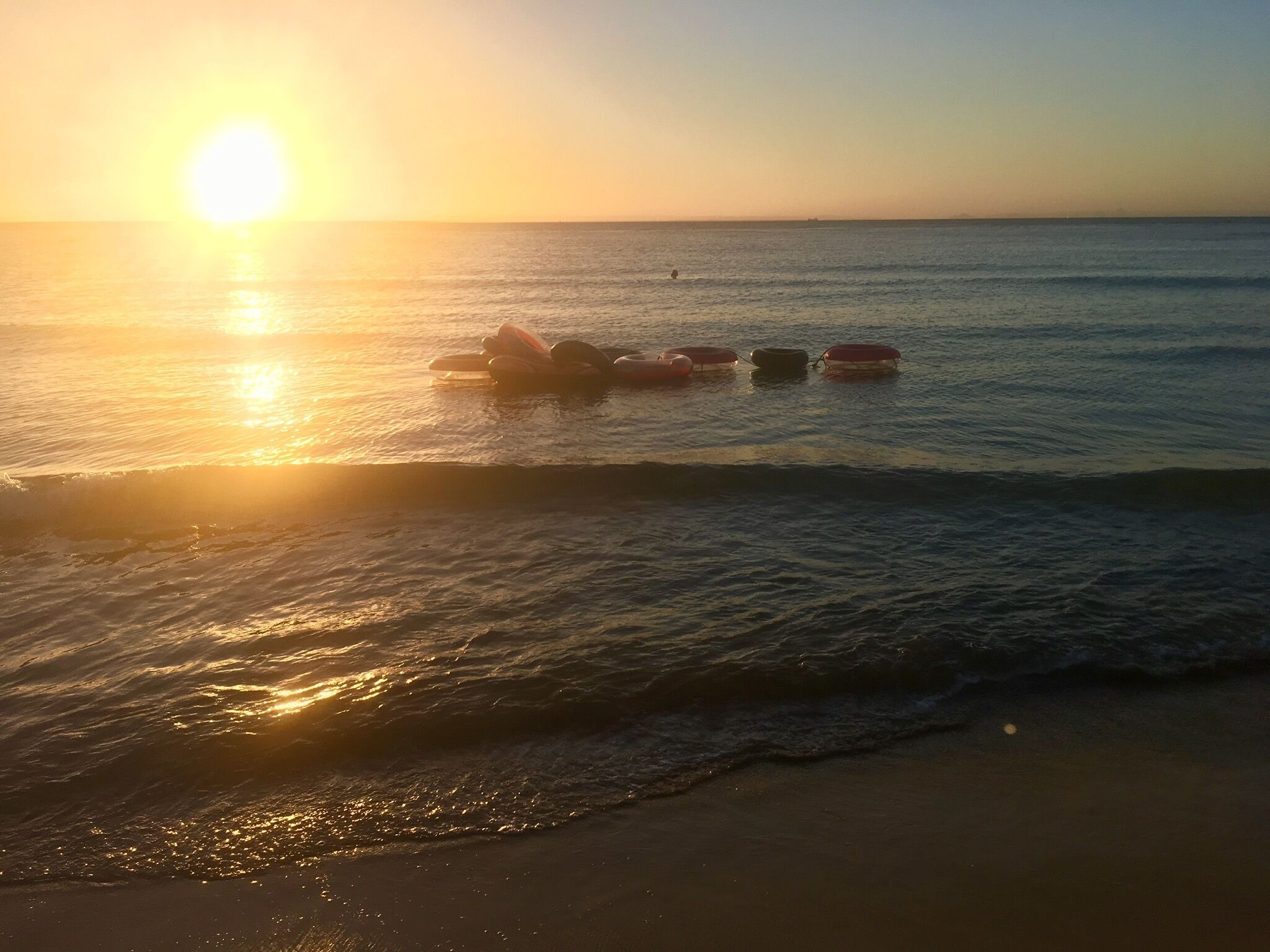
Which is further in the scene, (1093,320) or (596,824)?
(1093,320)

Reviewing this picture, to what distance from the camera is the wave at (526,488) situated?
37.6 feet

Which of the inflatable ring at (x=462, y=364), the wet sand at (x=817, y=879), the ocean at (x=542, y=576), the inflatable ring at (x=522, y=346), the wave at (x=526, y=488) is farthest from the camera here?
the inflatable ring at (x=462, y=364)

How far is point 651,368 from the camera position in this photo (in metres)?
20.6

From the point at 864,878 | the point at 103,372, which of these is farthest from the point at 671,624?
the point at 103,372

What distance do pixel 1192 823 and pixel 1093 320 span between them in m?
29.0

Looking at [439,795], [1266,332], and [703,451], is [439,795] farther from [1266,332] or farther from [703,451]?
[1266,332]

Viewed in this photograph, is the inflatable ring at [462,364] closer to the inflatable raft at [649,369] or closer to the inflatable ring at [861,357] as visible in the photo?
the inflatable raft at [649,369]

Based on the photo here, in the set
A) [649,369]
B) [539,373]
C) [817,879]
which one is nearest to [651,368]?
[649,369]

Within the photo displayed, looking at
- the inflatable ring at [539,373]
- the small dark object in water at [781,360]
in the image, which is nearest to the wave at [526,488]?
the inflatable ring at [539,373]

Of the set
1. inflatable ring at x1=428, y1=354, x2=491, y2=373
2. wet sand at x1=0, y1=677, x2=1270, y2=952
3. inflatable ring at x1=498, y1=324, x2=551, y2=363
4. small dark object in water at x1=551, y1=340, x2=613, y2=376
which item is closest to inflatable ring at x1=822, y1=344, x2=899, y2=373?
small dark object in water at x1=551, y1=340, x2=613, y2=376

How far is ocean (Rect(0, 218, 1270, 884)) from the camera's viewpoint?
5.71 m

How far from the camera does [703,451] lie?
47.0ft

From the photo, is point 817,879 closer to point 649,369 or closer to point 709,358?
point 649,369

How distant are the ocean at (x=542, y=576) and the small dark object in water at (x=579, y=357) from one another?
4.98 ft
